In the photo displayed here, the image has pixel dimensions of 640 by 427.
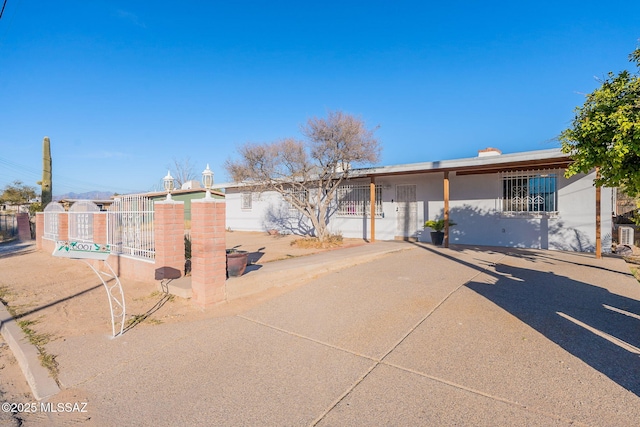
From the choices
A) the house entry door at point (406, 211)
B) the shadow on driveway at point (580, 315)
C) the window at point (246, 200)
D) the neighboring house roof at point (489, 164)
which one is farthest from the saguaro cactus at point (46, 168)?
the shadow on driveway at point (580, 315)

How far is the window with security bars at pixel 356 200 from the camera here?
45.4ft

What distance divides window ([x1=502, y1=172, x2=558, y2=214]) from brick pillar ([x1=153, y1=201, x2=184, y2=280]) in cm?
1025

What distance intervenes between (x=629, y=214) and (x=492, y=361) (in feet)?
46.2

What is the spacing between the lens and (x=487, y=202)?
1151 cm

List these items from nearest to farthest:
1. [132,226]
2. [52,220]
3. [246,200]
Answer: [132,226], [52,220], [246,200]

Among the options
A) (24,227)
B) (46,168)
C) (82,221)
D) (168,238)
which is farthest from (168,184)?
(24,227)

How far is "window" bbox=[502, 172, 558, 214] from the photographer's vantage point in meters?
10.4

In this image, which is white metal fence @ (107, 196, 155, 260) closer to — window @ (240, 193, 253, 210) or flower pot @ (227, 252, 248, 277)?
flower pot @ (227, 252, 248, 277)

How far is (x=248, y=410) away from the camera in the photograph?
260cm

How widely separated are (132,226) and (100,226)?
1.81 m

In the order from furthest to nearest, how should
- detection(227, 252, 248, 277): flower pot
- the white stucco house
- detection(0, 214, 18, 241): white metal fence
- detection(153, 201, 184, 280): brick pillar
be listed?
detection(0, 214, 18, 241): white metal fence
the white stucco house
detection(153, 201, 184, 280): brick pillar
detection(227, 252, 248, 277): flower pot

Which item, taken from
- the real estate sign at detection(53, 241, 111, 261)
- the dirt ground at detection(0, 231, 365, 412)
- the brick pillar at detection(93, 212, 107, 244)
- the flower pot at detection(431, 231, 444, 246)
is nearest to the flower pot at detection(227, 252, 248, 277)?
the dirt ground at detection(0, 231, 365, 412)

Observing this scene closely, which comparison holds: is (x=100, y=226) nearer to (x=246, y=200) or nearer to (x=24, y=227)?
(x=246, y=200)

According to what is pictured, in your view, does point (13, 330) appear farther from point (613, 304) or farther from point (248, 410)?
point (613, 304)
